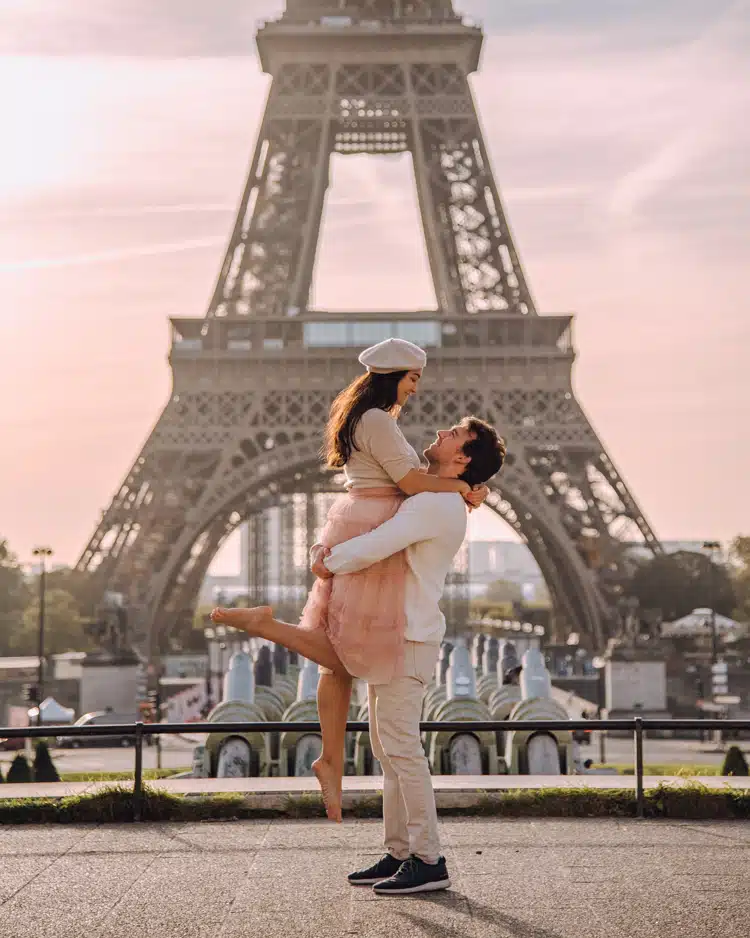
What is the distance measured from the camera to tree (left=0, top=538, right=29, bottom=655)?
69.1 m

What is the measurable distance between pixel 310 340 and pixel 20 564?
122 feet

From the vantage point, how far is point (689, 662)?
169ft

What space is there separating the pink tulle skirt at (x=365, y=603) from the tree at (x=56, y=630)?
59.1m

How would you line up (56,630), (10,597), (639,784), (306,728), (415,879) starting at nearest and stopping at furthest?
(415,879), (639,784), (306,728), (56,630), (10,597)

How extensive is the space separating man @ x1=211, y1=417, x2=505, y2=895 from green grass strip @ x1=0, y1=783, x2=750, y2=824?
185 cm

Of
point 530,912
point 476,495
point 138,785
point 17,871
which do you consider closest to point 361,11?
point 138,785

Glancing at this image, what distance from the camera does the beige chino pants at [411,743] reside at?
5934 millimetres

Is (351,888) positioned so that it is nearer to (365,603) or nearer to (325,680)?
(325,680)

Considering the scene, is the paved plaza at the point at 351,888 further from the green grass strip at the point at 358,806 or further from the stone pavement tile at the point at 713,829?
the green grass strip at the point at 358,806

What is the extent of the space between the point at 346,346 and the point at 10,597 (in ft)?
106

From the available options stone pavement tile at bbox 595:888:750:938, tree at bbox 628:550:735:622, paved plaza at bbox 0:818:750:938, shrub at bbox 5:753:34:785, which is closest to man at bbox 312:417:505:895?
paved plaza at bbox 0:818:750:938

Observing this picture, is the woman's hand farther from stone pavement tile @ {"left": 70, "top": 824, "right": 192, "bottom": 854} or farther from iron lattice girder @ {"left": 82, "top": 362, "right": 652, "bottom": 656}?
iron lattice girder @ {"left": 82, "top": 362, "right": 652, "bottom": 656}

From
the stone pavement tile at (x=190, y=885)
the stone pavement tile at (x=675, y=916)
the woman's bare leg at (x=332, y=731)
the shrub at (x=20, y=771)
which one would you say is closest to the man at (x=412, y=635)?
the woman's bare leg at (x=332, y=731)

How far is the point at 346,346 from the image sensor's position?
45938mm
